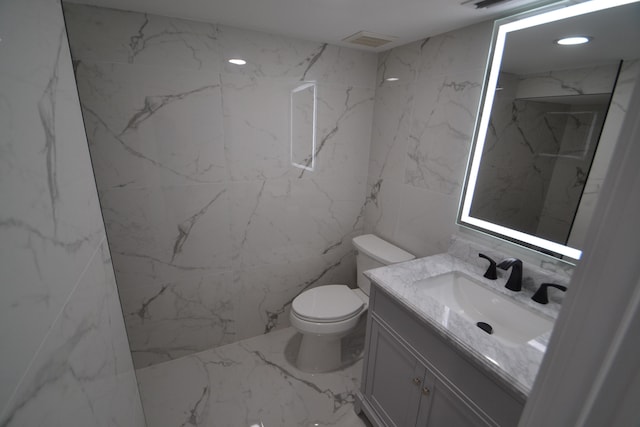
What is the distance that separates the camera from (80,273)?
628mm

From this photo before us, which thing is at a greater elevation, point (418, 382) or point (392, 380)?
point (418, 382)

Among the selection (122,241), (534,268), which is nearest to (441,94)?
(534,268)

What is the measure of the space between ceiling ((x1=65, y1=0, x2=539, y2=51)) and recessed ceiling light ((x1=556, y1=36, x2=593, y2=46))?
20cm

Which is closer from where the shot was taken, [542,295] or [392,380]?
[542,295]

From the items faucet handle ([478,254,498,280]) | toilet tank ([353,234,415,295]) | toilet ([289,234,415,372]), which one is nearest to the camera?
faucet handle ([478,254,498,280])

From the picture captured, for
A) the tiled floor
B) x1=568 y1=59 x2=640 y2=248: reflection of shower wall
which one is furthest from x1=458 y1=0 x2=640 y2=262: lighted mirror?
the tiled floor

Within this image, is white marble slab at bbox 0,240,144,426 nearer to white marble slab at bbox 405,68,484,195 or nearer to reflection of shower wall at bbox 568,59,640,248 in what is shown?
reflection of shower wall at bbox 568,59,640,248

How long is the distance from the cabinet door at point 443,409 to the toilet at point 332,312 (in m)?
0.68

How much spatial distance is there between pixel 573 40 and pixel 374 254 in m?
1.42

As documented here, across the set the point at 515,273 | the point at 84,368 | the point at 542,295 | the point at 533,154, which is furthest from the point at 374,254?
the point at 84,368

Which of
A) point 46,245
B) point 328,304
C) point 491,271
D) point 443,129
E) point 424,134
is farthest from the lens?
point 328,304

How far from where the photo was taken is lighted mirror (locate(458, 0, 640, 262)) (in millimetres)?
1023

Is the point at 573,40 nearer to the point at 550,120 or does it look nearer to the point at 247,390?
the point at 550,120

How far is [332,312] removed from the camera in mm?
1787
